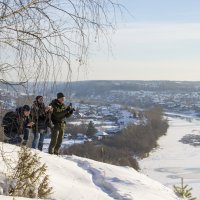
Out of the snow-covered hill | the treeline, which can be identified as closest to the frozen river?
the treeline

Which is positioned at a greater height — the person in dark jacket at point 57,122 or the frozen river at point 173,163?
the person in dark jacket at point 57,122

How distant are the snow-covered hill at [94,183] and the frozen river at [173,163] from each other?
28.1m

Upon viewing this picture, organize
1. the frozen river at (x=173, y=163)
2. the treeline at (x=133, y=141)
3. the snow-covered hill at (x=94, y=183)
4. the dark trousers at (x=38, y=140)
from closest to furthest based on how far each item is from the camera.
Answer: the snow-covered hill at (x=94, y=183)
the dark trousers at (x=38, y=140)
the frozen river at (x=173, y=163)
the treeline at (x=133, y=141)

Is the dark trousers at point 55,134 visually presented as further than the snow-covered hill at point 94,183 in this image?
Yes

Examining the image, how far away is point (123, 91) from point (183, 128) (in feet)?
211

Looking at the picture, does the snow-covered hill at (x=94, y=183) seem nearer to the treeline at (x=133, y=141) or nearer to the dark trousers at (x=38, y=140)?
the dark trousers at (x=38, y=140)

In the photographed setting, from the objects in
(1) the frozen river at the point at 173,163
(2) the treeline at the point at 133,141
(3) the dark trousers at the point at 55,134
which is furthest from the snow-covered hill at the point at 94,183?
(2) the treeline at the point at 133,141

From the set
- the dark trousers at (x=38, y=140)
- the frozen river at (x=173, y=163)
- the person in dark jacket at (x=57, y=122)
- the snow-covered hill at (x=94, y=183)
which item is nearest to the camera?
the snow-covered hill at (x=94, y=183)

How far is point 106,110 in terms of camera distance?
3910 inches

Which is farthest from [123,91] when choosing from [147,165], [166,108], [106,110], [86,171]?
[86,171]

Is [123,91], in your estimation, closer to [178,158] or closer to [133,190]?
[178,158]

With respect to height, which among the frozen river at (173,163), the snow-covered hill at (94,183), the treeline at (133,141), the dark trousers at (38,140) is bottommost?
the frozen river at (173,163)

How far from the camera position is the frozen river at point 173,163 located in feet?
149

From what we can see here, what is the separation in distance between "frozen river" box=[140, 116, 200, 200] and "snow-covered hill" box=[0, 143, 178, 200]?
28.1 meters
